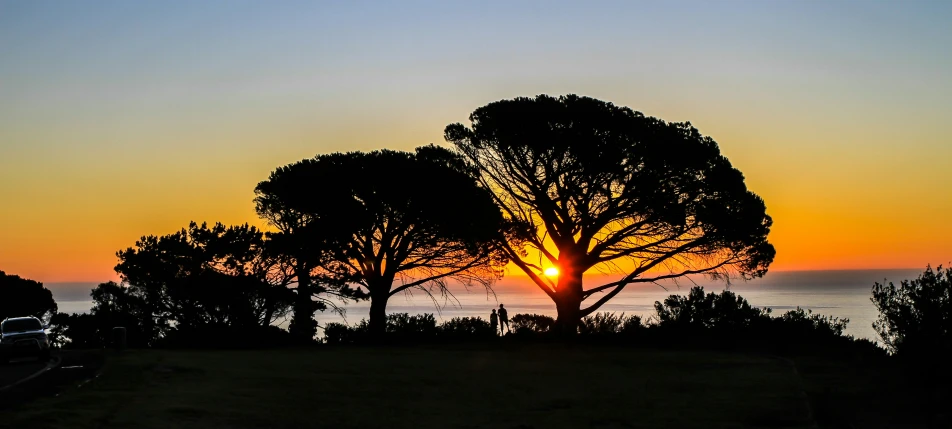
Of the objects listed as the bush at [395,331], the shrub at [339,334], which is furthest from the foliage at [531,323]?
the shrub at [339,334]

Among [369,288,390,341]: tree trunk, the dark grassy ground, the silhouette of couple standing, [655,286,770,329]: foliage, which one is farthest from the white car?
[655,286,770,329]: foliage

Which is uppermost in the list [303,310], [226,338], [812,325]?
[303,310]

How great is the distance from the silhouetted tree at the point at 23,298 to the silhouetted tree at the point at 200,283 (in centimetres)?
1713

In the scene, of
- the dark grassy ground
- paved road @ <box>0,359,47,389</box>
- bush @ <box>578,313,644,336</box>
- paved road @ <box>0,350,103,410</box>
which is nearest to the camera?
the dark grassy ground

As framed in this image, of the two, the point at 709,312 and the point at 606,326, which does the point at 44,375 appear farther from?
the point at 709,312

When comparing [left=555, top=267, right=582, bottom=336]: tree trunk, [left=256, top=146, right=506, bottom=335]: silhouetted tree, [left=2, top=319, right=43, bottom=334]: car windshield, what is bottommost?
[left=2, top=319, right=43, bottom=334]: car windshield

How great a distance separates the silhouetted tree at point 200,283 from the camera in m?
44.6

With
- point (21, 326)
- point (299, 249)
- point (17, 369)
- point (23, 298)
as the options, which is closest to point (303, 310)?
point (299, 249)

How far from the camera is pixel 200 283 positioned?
1762 inches

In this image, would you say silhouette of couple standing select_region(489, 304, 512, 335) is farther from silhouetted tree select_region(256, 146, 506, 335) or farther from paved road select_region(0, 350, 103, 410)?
paved road select_region(0, 350, 103, 410)

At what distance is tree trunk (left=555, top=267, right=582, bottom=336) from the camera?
4125cm

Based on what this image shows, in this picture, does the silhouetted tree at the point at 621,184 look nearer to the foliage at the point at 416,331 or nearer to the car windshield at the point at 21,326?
the foliage at the point at 416,331

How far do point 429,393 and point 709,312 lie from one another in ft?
69.1

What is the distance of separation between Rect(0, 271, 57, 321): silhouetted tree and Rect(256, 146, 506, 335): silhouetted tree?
25.0 meters
